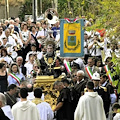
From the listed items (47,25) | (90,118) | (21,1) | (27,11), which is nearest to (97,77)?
(90,118)

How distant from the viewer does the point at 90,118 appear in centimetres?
1555

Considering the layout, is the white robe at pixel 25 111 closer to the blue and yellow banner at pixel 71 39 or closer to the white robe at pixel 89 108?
the white robe at pixel 89 108

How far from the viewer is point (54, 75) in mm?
19344

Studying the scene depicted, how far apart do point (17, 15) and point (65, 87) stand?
4085 centimetres

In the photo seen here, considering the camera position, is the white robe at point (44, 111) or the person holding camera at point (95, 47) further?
the person holding camera at point (95, 47)

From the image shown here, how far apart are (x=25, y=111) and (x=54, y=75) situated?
479cm

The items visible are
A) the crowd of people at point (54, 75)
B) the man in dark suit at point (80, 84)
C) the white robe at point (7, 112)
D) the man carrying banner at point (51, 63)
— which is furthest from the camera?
the man carrying banner at point (51, 63)

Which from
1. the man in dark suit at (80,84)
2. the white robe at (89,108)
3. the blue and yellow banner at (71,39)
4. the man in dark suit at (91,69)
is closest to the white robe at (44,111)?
the white robe at (89,108)

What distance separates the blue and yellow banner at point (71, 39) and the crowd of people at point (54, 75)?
0.34 meters

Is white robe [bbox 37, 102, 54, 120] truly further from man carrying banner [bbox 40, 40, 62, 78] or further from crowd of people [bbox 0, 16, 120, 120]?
man carrying banner [bbox 40, 40, 62, 78]

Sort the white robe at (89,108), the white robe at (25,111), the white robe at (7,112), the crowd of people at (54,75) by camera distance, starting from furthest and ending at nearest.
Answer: the white robe at (89,108), the crowd of people at (54,75), the white robe at (25,111), the white robe at (7,112)

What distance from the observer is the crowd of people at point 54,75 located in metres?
15.2

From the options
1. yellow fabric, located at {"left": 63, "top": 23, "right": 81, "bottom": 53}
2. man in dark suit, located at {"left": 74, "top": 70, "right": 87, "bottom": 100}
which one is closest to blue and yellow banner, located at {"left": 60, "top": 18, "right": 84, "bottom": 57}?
yellow fabric, located at {"left": 63, "top": 23, "right": 81, "bottom": 53}

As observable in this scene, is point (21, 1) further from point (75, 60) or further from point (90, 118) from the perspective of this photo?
point (90, 118)
